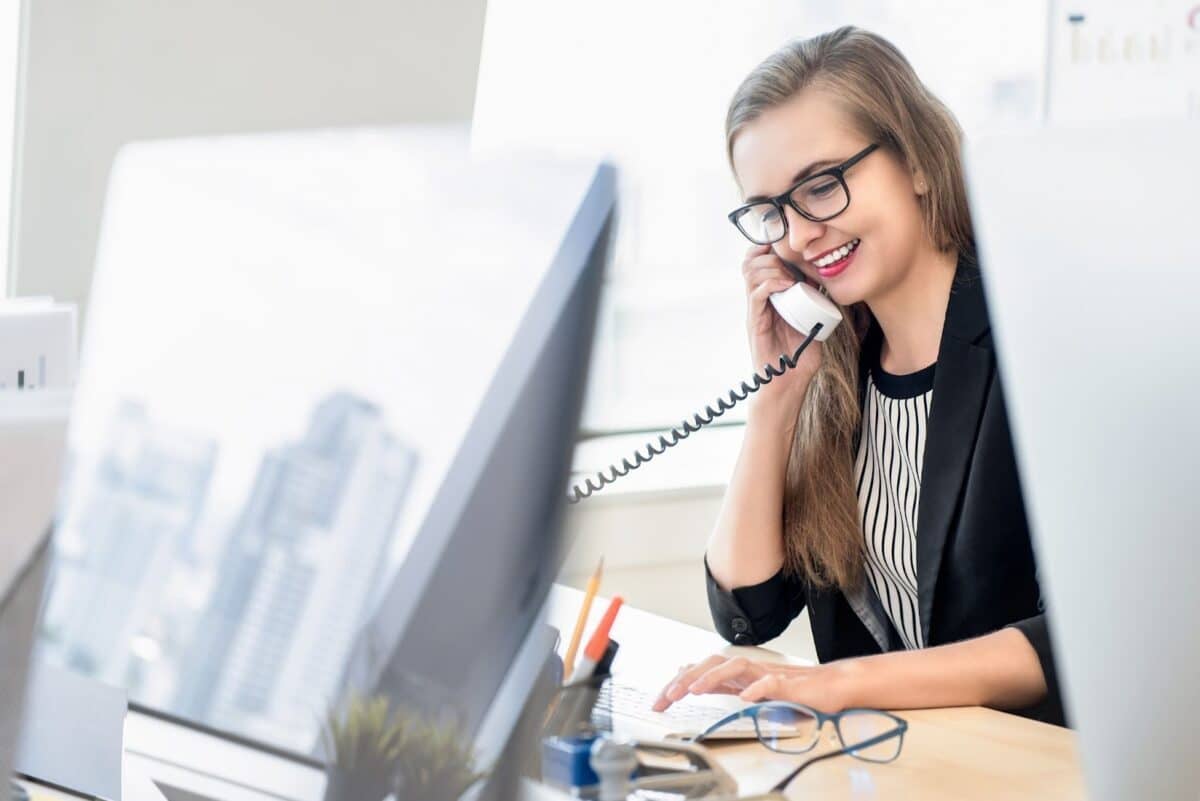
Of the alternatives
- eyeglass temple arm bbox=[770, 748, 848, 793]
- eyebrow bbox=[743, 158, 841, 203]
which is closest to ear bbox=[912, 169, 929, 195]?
eyebrow bbox=[743, 158, 841, 203]

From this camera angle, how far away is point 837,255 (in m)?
1.66

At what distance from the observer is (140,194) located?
2.55 feet

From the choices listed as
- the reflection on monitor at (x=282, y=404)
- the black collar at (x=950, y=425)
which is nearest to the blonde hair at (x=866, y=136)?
the black collar at (x=950, y=425)

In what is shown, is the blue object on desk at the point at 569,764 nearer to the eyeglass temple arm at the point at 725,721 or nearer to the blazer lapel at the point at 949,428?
the eyeglass temple arm at the point at 725,721

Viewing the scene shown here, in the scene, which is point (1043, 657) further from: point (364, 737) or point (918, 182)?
point (364, 737)

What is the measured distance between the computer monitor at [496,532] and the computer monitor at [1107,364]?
9.3 inches

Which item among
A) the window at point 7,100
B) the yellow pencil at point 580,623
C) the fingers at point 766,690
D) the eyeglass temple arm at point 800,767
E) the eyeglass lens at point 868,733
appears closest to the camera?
the yellow pencil at point 580,623

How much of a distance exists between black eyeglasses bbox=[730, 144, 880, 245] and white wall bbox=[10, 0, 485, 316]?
603 mm

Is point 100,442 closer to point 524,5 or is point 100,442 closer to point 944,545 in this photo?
point 944,545

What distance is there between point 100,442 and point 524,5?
227 cm

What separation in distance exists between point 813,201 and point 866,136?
0.10 metres

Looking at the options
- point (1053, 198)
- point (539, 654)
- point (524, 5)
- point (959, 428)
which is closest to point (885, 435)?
point (959, 428)

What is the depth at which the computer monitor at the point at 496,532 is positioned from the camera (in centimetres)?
58

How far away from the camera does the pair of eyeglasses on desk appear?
111 cm
